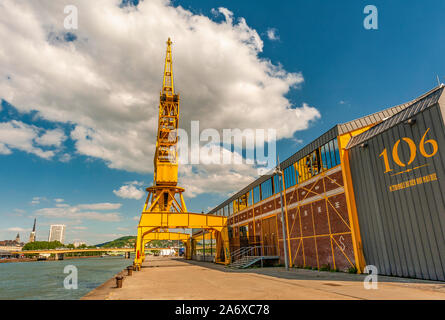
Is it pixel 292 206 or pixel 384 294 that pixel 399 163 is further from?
pixel 292 206

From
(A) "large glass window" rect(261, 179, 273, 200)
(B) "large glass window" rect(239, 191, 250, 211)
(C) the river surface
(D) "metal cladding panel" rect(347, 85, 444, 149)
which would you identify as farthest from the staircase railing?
(D) "metal cladding panel" rect(347, 85, 444, 149)

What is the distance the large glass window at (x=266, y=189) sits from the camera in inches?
1166

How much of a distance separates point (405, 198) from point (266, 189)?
57.0 ft

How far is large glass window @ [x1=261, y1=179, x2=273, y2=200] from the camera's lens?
1166 inches

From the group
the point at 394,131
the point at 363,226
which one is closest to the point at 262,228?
the point at 363,226

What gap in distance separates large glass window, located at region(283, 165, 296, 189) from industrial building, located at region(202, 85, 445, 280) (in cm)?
10

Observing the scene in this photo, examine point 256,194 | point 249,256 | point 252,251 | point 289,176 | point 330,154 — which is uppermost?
point 330,154

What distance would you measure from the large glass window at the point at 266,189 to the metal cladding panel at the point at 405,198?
12.7 meters

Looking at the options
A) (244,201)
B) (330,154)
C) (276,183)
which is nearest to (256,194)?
(244,201)

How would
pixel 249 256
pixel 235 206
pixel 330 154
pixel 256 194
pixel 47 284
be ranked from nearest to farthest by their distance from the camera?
pixel 330 154 → pixel 47 284 → pixel 249 256 → pixel 256 194 → pixel 235 206

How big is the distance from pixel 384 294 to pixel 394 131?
371 inches

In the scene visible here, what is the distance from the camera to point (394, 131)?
14828 millimetres

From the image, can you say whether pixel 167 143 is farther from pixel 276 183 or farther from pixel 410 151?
pixel 410 151

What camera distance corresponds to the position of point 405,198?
1390cm
